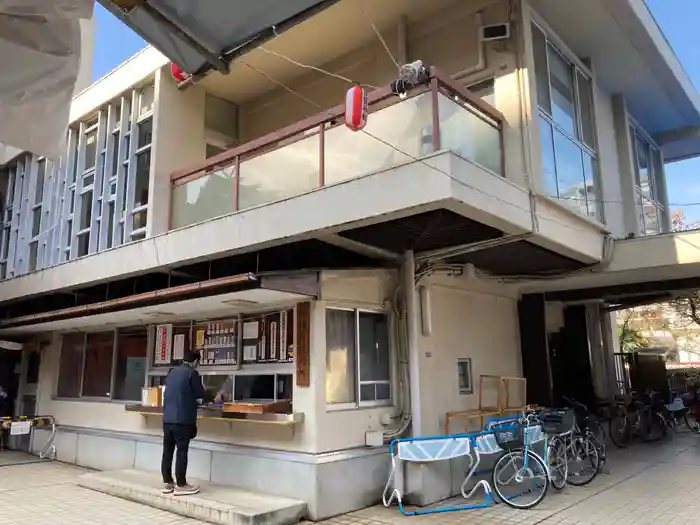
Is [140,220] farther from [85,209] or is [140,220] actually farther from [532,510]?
[532,510]

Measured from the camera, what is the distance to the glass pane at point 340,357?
737 cm

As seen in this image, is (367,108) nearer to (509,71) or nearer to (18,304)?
(509,71)

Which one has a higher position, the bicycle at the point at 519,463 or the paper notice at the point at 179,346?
the paper notice at the point at 179,346

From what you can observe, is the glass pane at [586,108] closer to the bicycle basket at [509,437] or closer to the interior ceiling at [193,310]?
the bicycle basket at [509,437]

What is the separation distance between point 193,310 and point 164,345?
153 cm

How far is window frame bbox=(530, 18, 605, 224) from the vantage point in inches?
320

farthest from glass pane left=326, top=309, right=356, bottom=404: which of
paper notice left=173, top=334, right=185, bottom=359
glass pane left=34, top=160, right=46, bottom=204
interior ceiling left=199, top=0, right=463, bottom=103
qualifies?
glass pane left=34, top=160, right=46, bottom=204

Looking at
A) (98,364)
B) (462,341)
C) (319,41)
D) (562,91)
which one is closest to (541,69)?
(562,91)

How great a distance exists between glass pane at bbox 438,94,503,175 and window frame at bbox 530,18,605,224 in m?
1.09

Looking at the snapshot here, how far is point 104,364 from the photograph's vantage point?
11.0 meters

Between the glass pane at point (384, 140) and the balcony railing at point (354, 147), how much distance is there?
0.01 m

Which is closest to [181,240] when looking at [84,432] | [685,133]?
[84,432]

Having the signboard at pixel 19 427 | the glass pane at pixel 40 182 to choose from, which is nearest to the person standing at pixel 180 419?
the signboard at pixel 19 427

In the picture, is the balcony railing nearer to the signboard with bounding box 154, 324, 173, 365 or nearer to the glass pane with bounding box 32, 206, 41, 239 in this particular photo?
the signboard with bounding box 154, 324, 173, 365
